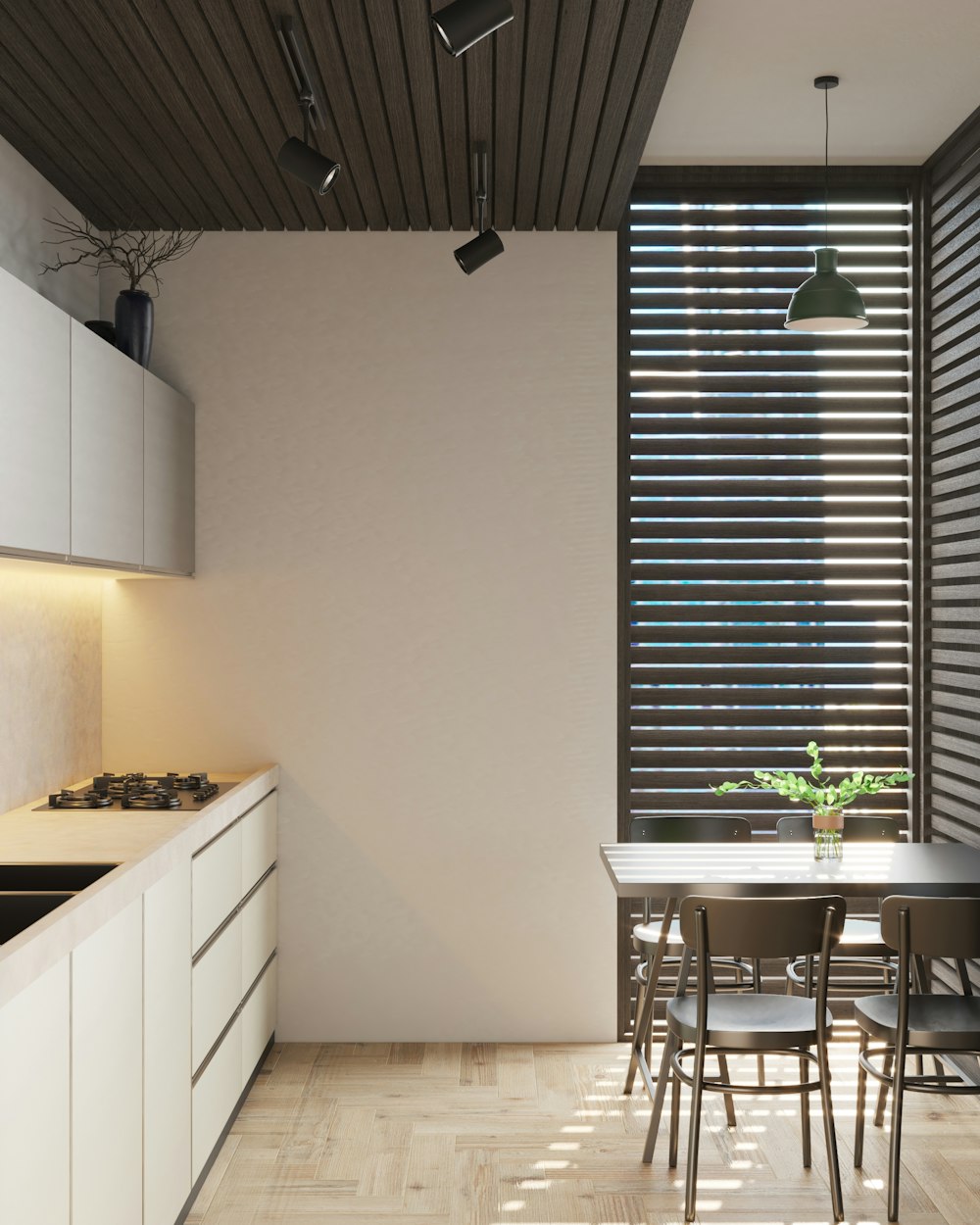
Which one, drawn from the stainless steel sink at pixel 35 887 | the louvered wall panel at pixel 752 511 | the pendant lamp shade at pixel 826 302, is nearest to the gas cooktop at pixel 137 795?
the stainless steel sink at pixel 35 887

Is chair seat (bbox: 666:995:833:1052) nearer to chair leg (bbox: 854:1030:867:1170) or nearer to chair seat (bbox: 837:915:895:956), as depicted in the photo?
chair leg (bbox: 854:1030:867:1170)

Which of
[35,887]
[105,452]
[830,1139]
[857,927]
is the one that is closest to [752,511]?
[857,927]

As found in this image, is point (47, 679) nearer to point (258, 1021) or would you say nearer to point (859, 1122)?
point (258, 1021)

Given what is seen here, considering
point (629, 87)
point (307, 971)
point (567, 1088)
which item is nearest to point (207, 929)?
point (307, 971)

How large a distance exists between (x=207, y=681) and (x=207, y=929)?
1.27 meters

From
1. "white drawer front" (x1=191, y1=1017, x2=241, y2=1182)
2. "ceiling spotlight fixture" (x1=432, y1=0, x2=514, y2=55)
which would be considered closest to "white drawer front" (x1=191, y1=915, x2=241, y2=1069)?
"white drawer front" (x1=191, y1=1017, x2=241, y2=1182)

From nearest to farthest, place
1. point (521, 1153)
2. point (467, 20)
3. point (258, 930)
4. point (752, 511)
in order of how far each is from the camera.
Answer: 1. point (467, 20)
2. point (521, 1153)
3. point (258, 930)
4. point (752, 511)

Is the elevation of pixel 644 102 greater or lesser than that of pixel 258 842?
greater

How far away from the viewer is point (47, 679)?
3.54 m

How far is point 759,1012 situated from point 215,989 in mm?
1530

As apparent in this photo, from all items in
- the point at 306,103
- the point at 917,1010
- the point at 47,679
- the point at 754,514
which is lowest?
the point at 917,1010

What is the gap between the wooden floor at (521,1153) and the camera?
2.88m

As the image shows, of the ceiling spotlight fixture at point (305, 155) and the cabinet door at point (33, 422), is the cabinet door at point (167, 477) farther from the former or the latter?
the ceiling spotlight fixture at point (305, 155)

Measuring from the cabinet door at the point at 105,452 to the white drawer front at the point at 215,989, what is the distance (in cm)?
118
